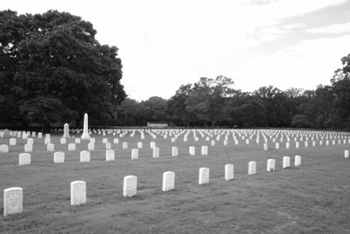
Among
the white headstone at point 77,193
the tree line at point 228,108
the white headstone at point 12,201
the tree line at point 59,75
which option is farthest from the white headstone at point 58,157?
the tree line at point 228,108

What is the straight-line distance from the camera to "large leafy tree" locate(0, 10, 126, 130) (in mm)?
29500

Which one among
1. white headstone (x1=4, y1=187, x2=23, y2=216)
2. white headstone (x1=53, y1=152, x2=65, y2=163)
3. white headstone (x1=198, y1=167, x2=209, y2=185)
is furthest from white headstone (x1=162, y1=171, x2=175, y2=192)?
white headstone (x1=53, y1=152, x2=65, y2=163)

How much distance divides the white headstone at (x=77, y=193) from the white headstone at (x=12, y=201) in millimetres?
935

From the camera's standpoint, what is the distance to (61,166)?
11.1 metres

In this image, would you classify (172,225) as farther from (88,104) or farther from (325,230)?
(88,104)

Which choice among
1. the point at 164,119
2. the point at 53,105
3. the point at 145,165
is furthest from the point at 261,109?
A: the point at 145,165

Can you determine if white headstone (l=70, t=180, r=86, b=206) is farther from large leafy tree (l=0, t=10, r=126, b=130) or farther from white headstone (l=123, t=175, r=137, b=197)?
large leafy tree (l=0, t=10, r=126, b=130)

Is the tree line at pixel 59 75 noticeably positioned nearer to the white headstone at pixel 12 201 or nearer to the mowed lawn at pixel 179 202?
the mowed lawn at pixel 179 202

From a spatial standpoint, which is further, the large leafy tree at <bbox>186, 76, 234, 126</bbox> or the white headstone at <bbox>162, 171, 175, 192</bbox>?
the large leafy tree at <bbox>186, 76, 234, 126</bbox>

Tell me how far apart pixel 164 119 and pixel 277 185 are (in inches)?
2949

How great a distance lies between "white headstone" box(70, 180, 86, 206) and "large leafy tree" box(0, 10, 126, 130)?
24.7 metres

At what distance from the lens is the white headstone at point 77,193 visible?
20.1 feet

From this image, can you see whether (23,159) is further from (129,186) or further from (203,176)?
(203,176)

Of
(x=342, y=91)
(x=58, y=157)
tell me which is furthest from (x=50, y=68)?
(x=342, y=91)
